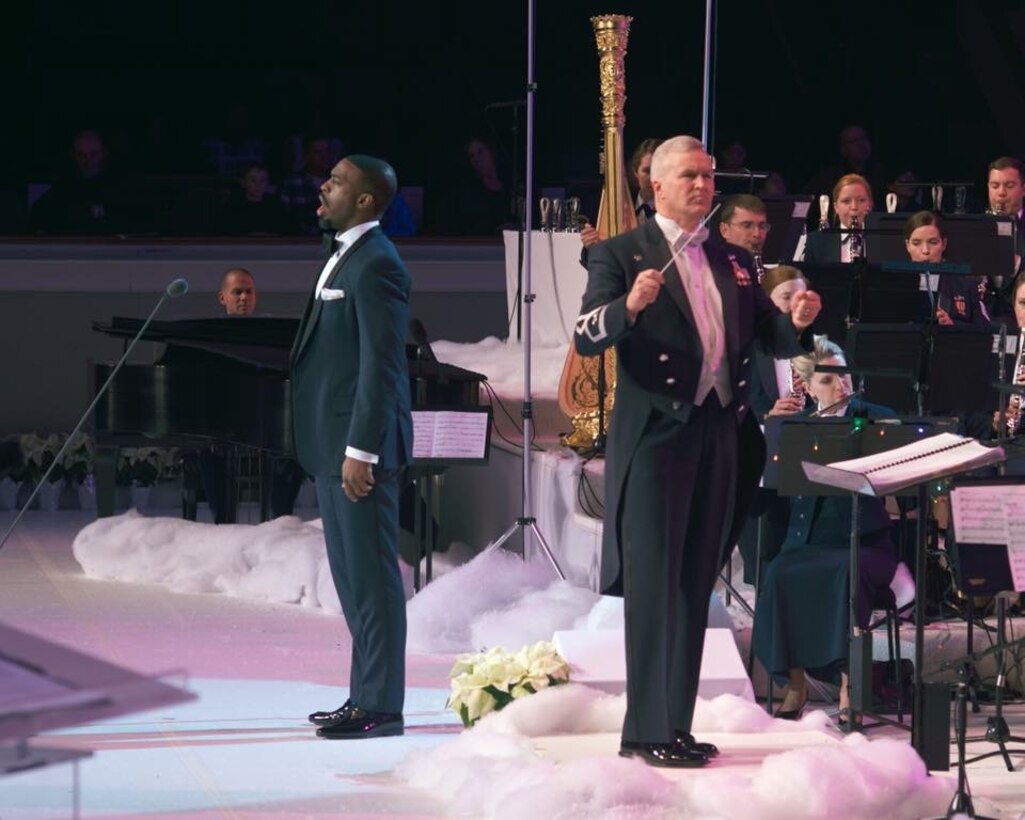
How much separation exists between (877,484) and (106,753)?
→ 2184mm

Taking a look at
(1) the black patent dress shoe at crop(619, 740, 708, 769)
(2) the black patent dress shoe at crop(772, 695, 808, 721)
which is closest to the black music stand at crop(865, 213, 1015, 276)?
(2) the black patent dress shoe at crop(772, 695, 808, 721)

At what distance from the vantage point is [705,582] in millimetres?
5242

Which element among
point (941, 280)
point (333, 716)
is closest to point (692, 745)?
point (333, 716)

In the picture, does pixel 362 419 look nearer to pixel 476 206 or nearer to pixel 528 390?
pixel 528 390

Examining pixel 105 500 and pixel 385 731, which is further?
pixel 105 500

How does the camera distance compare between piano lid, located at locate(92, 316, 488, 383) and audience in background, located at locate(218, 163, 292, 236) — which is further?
audience in background, located at locate(218, 163, 292, 236)

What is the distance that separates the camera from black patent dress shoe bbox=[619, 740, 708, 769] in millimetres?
5246

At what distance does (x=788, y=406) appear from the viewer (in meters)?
7.09

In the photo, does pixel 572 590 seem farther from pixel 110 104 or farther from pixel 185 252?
pixel 110 104

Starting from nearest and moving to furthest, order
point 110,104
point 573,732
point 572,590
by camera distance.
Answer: point 573,732 < point 572,590 < point 110,104

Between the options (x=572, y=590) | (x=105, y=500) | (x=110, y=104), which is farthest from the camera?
(x=110, y=104)

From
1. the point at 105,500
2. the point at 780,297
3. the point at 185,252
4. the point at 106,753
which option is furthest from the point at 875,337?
the point at 185,252

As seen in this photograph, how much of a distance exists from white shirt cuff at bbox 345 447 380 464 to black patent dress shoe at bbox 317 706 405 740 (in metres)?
0.71

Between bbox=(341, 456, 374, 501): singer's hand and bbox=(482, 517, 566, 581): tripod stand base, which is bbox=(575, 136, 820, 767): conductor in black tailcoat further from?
bbox=(482, 517, 566, 581): tripod stand base
